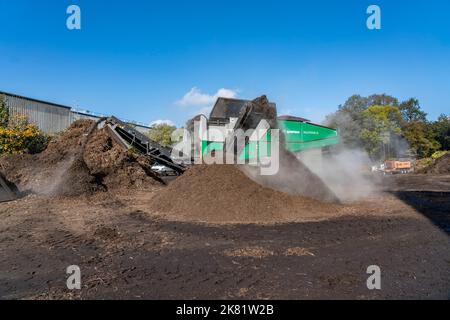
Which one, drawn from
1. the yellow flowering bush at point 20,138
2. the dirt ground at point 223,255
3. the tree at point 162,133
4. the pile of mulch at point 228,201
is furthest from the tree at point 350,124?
the dirt ground at point 223,255

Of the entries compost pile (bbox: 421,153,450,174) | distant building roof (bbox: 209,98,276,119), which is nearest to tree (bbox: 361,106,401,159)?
compost pile (bbox: 421,153,450,174)

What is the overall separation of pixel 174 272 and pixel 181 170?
1006cm

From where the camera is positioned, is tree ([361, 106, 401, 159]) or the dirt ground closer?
the dirt ground

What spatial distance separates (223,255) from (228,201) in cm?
321

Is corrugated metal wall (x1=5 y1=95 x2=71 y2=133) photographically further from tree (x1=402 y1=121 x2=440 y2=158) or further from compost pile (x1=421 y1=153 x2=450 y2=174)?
tree (x1=402 y1=121 x2=440 y2=158)

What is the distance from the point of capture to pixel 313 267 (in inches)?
166

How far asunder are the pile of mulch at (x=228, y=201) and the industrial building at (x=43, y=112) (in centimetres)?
1738

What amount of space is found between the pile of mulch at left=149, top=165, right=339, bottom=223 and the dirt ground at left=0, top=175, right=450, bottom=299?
403 mm

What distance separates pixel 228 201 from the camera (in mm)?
7980

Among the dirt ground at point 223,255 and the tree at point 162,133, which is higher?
the tree at point 162,133

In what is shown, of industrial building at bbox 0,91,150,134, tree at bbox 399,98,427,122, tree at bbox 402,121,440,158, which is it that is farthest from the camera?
tree at bbox 399,98,427,122

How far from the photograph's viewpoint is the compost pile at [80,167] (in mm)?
10758

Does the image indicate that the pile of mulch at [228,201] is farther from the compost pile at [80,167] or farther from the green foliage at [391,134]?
the green foliage at [391,134]

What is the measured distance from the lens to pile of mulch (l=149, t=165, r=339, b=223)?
7.62m
